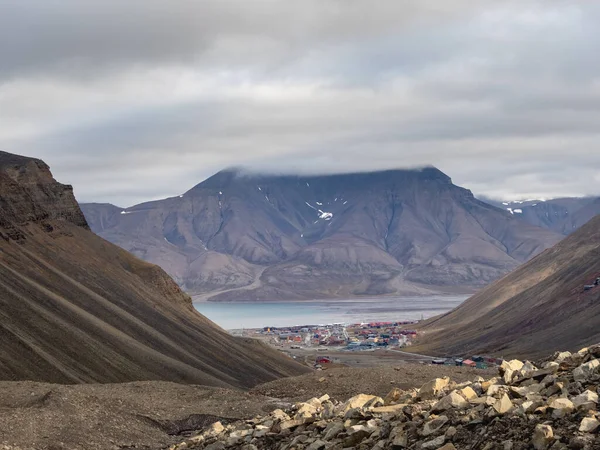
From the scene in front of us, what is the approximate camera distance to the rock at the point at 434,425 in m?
21.7

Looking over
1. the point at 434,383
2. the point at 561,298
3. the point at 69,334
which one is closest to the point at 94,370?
the point at 69,334

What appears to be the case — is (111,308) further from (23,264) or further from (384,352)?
(384,352)

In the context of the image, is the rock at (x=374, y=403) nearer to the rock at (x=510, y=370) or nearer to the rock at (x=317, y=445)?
the rock at (x=317, y=445)

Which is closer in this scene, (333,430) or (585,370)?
(585,370)

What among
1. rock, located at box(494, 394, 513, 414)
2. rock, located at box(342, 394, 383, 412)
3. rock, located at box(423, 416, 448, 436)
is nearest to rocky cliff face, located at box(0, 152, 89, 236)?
rock, located at box(342, 394, 383, 412)

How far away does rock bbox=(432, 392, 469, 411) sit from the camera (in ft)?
74.3

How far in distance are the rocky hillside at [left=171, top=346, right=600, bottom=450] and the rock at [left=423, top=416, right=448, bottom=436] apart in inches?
1.0

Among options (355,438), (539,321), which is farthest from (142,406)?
(539,321)

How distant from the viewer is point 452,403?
2278 centimetres

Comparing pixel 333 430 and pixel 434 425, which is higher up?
pixel 434 425

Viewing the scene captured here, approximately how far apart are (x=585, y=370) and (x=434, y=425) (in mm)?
4606

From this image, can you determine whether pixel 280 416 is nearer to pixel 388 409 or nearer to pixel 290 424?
pixel 290 424

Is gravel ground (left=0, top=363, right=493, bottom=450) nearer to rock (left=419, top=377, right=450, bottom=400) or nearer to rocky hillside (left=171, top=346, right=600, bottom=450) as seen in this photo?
rocky hillside (left=171, top=346, right=600, bottom=450)

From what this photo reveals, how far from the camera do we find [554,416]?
65.5 feet
